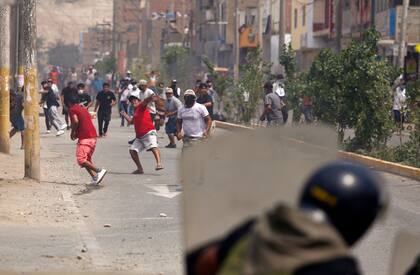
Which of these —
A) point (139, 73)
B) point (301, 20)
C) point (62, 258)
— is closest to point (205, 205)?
point (62, 258)

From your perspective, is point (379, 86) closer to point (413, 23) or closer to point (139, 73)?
point (413, 23)

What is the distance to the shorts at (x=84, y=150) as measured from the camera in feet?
57.0

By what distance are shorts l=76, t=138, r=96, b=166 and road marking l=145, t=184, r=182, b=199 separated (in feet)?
3.18

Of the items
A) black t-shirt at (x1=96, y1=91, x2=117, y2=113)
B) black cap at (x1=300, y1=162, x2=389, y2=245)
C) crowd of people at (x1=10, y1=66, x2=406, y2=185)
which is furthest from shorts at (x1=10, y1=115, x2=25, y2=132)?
black cap at (x1=300, y1=162, x2=389, y2=245)

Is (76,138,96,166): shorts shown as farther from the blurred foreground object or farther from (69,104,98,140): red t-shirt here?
the blurred foreground object

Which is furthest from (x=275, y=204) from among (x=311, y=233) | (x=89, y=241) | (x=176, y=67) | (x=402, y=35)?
(x=176, y=67)

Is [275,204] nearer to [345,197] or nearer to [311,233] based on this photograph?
[345,197]

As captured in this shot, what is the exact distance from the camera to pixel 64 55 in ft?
534

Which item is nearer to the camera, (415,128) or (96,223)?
(96,223)

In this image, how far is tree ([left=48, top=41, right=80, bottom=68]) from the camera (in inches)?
6358

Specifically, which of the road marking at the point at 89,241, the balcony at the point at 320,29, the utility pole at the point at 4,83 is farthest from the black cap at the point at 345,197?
the balcony at the point at 320,29

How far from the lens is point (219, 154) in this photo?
3.55 meters

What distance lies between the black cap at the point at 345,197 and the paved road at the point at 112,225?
555 cm

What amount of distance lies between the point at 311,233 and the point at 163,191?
14.0 m
